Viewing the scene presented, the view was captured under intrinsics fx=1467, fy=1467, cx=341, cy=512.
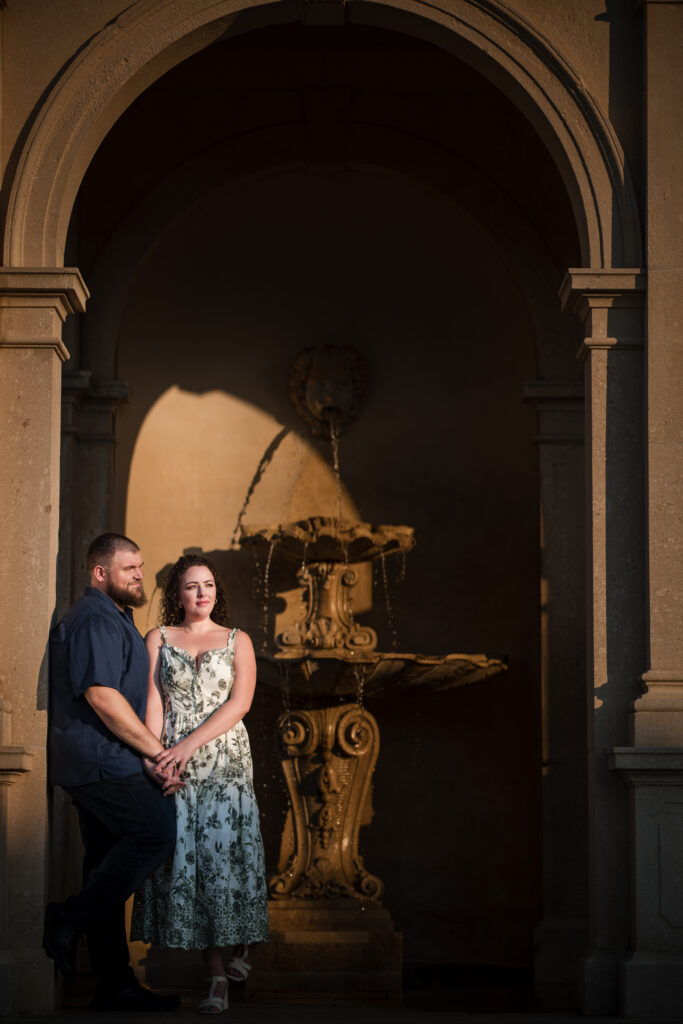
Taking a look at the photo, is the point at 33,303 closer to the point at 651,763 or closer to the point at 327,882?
the point at 651,763

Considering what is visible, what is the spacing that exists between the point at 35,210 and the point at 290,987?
396 centimetres

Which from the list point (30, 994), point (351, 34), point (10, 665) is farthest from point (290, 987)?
point (351, 34)

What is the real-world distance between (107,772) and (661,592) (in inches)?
92.0

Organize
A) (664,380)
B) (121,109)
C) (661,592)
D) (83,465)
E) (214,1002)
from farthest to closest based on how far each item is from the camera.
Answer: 1. (83,465)
2. (121,109)
3. (664,380)
4. (661,592)
5. (214,1002)

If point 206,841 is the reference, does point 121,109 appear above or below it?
above

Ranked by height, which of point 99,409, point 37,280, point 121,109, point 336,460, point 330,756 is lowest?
point 330,756

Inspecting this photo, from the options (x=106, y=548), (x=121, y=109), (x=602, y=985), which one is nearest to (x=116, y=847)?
(x=106, y=548)

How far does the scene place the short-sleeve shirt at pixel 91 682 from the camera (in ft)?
18.3

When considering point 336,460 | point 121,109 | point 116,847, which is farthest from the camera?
point 336,460

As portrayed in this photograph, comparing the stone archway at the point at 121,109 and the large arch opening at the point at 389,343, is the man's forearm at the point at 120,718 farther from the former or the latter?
the large arch opening at the point at 389,343

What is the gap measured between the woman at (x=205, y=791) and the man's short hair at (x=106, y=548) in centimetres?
23

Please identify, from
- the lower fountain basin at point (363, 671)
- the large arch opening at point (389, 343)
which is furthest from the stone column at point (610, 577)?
the large arch opening at point (389, 343)

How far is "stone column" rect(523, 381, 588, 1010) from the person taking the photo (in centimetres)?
803

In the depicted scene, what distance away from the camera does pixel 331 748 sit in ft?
26.0
